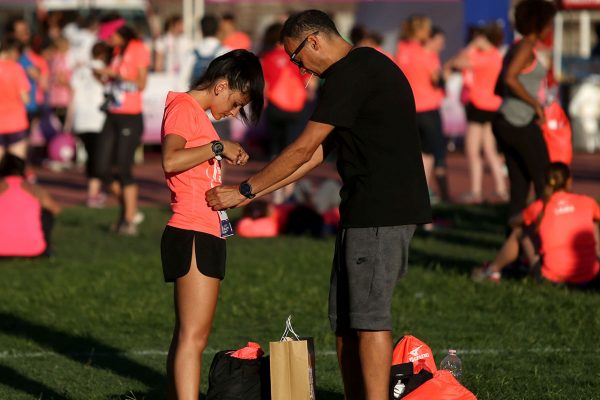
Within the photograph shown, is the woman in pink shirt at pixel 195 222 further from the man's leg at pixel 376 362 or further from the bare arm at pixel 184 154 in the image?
the man's leg at pixel 376 362

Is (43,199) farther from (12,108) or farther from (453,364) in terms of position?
(453,364)

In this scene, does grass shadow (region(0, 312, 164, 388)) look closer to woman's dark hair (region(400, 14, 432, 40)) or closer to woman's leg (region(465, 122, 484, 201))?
woman's dark hair (region(400, 14, 432, 40))

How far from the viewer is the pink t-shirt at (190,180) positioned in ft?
19.2

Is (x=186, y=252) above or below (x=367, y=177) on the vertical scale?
below

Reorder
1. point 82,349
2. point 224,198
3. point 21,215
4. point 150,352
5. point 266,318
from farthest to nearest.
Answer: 1. point 21,215
2. point 266,318
3. point 82,349
4. point 150,352
5. point 224,198

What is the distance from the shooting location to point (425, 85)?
1434 centimetres

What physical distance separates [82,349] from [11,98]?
252 inches

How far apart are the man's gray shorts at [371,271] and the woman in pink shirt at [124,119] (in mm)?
7377

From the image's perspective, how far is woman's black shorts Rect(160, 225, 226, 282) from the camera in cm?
584

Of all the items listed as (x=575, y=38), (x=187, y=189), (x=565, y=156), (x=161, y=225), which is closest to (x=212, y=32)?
(x=161, y=225)

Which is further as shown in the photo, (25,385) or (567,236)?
(567,236)

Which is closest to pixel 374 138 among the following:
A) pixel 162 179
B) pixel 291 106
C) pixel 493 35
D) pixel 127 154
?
pixel 127 154

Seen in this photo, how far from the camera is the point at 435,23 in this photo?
953 inches

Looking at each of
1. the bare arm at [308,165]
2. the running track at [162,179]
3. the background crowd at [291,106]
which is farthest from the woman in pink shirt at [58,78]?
the bare arm at [308,165]
